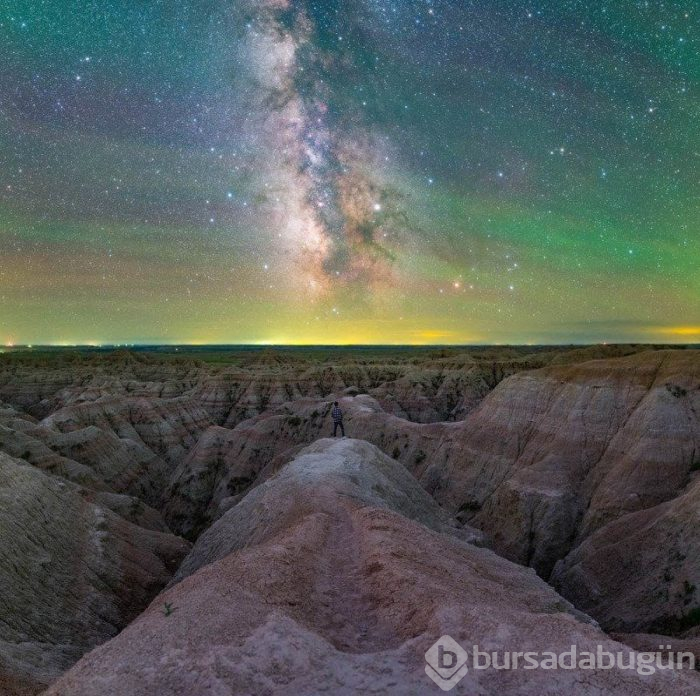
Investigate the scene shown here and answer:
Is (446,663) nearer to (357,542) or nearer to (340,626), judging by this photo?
(340,626)

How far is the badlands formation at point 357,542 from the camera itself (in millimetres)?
9500

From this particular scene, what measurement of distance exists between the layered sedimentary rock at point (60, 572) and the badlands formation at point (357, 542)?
0.43 feet

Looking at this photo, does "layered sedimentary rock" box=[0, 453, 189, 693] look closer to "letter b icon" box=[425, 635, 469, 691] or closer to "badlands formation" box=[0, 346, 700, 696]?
"badlands formation" box=[0, 346, 700, 696]

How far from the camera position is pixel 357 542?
16.5 meters

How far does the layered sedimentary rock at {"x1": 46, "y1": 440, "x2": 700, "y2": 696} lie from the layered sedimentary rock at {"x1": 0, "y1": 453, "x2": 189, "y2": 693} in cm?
666

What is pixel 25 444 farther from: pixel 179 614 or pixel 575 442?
pixel 575 442

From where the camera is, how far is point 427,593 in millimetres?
11898

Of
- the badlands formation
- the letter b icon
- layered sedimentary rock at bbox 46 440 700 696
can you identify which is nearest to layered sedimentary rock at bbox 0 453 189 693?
the badlands formation

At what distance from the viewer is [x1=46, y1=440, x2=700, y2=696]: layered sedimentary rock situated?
8766 millimetres

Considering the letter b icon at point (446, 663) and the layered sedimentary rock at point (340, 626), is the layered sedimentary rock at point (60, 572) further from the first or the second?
the letter b icon at point (446, 663)

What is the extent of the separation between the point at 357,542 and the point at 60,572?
1730 cm

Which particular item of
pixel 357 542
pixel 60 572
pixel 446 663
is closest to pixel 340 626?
pixel 446 663

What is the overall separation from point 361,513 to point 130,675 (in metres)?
11.5

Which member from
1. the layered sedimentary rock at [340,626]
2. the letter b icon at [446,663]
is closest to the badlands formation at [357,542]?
the layered sedimentary rock at [340,626]
